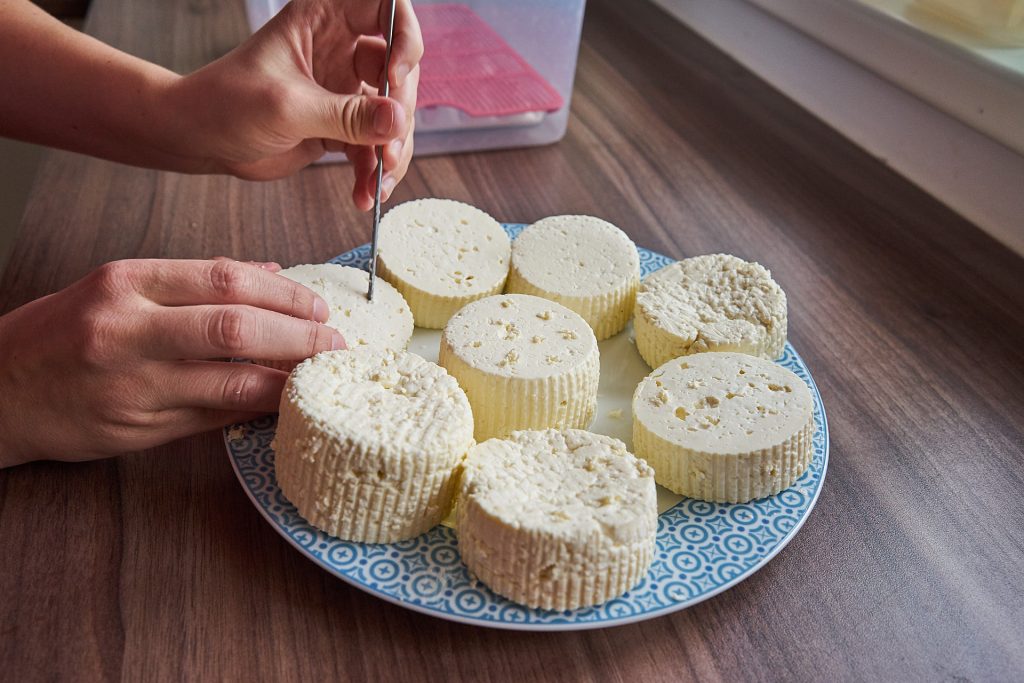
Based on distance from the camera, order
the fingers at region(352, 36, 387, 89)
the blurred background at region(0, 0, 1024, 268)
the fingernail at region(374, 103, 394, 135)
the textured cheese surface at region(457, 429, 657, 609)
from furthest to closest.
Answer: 1. the blurred background at region(0, 0, 1024, 268)
2. the fingers at region(352, 36, 387, 89)
3. the fingernail at region(374, 103, 394, 135)
4. the textured cheese surface at region(457, 429, 657, 609)

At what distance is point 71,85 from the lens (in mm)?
1013

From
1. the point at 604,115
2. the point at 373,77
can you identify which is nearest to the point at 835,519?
the point at 373,77

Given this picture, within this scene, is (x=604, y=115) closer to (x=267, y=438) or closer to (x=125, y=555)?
(x=267, y=438)

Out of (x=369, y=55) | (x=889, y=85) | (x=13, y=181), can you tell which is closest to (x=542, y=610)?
(x=369, y=55)

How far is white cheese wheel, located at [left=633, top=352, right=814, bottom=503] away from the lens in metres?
0.79

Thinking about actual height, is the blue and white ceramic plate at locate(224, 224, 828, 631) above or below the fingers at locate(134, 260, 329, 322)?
below

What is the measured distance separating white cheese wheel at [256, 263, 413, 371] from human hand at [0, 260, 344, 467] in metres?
0.09

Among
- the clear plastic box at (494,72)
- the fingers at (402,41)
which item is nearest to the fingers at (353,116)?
the fingers at (402,41)

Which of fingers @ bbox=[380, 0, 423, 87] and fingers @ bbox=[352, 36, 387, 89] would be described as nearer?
fingers @ bbox=[380, 0, 423, 87]

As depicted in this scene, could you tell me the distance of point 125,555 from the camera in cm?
74

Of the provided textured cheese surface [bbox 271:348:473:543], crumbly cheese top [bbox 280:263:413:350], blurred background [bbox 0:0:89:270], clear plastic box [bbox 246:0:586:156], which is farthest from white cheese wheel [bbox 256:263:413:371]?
blurred background [bbox 0:0:89:270]

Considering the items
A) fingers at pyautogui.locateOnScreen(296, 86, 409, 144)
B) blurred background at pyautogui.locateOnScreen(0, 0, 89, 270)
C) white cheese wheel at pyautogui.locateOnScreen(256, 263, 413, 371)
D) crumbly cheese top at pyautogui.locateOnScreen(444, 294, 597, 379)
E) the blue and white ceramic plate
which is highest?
fingers at pyautogui.locateOnScreen(296, 86, 409, 144)

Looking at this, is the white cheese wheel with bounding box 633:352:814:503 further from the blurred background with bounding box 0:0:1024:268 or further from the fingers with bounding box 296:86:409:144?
the blurred background with bounding box 0:0:1024:268

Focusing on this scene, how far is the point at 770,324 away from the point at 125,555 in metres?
0.70
